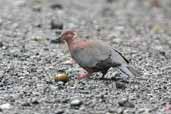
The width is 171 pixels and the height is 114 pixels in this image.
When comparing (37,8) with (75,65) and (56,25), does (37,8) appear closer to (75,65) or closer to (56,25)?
(56,25)

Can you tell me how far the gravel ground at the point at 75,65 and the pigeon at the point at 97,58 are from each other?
0.60 feet

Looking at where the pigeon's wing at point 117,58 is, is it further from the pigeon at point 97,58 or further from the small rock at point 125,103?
the small rock at point 125,103

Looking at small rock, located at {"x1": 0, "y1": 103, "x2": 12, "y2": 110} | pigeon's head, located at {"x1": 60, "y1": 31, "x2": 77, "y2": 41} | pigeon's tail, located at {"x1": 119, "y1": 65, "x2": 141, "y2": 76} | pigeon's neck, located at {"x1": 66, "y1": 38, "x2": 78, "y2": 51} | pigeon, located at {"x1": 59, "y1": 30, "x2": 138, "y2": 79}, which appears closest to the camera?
small rock, located at {"x1": 0, "y1": 103, "x2": 12, "y2": 110}

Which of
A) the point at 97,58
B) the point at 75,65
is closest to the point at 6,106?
the point at 97,58

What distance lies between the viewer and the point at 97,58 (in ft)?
27.4

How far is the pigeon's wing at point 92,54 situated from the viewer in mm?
8352

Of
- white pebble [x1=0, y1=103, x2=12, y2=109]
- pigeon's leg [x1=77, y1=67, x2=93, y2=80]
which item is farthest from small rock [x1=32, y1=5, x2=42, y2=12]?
white pebble [x1=0, y1=103, x2=12, y2=109]

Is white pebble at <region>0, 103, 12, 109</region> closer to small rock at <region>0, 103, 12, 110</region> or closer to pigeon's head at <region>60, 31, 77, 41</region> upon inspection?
small rock at <region>0, 103, 12, 110</region>

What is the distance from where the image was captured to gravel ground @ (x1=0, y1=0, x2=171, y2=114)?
748cm

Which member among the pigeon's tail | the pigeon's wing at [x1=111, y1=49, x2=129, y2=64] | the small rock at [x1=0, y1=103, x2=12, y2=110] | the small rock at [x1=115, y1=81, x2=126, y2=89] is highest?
the pigeon's wing at [x1=111, y1=49, x2=129, y2=64]

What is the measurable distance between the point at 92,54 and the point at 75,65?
4.55 feet

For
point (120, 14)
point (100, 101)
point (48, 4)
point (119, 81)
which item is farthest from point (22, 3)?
point (100, 101)

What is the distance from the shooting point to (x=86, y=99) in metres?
7.64

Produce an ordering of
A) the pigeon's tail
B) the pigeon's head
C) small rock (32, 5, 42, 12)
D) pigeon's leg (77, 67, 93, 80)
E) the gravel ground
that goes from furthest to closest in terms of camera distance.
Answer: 1. small rock (32, 5, 42, 12)
2. the pigeon's head
3. pigeon's leg (77, 67, 93, 80)
4. the pigeon's tail
5. the gravel ground
